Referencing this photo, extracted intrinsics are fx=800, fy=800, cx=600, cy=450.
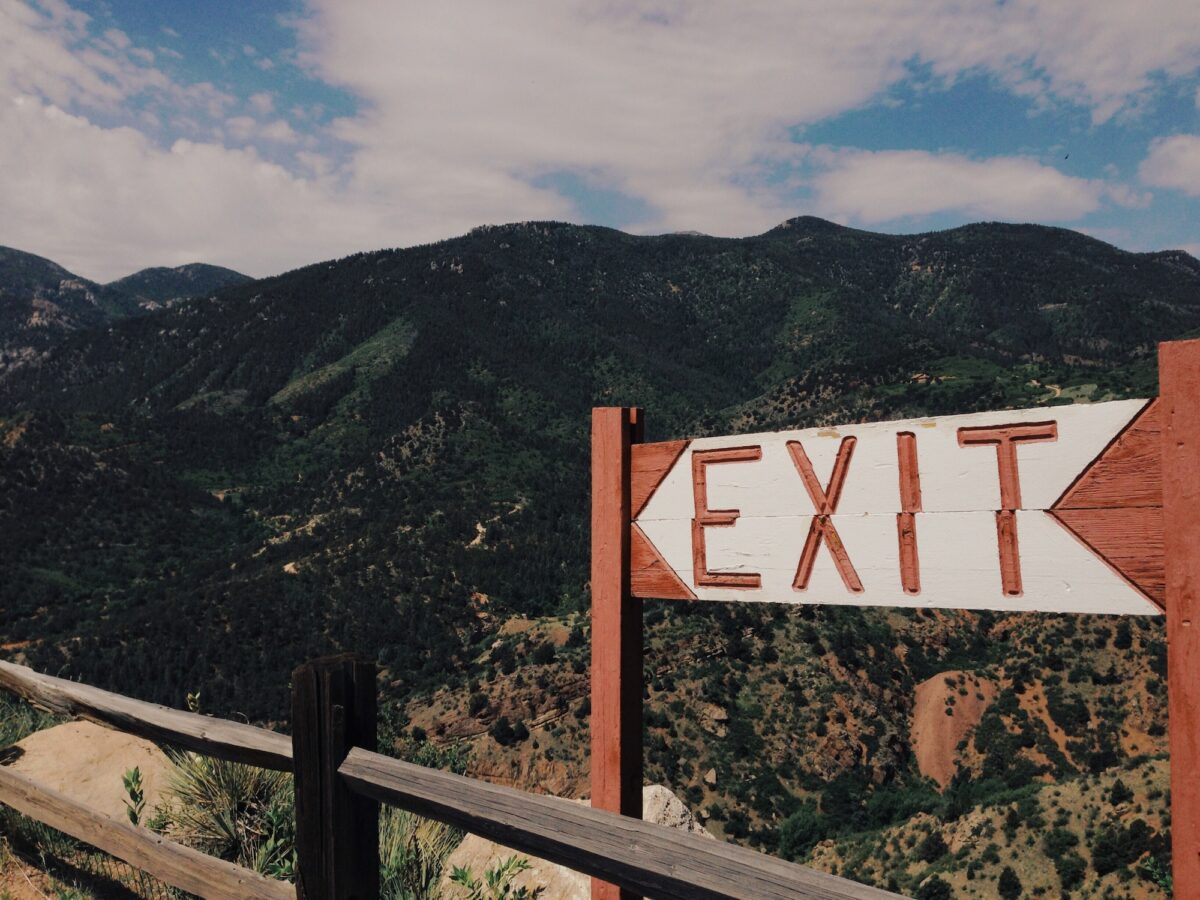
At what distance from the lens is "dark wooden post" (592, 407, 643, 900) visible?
2.44 m

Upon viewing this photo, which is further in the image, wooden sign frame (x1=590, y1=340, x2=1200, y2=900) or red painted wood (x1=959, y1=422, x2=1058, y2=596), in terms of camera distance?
red painted wood (x1=959, y1=422, x2=1058, y2=596)

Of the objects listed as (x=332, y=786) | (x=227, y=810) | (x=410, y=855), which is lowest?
(x=410, y=855)

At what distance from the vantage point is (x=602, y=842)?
2.06 metres

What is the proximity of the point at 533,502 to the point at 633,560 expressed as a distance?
198 feet

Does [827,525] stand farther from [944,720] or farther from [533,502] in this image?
[533,502]

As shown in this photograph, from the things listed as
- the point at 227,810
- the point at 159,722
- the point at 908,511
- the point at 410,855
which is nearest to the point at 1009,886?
the point at 410,855

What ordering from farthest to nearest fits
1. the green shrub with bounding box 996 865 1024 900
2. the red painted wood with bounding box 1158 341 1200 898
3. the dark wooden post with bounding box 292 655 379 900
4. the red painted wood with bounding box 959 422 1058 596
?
1. the green shrub with bounding box 996 865 1024 900
2. the dark wooden post with bounding box 292 655 379 900
3. the red painted wood with bounding box 959 422 1058 596
4. the red painted wood with bounding box 1158 341 1200 898

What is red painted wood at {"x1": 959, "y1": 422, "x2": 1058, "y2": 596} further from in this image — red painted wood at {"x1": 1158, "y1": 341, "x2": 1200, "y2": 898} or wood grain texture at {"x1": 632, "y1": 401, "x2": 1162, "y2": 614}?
red painted wood at {"x1": 1158, "y1": 341, "x2": 1200, "y2": 898}

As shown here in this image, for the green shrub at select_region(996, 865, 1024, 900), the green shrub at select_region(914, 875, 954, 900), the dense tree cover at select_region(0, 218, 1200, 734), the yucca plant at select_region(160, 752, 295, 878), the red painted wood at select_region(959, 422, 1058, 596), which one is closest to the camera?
the red painted wood at select_region(959, 422, 1058, 596)

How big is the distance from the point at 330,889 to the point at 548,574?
4988 cm

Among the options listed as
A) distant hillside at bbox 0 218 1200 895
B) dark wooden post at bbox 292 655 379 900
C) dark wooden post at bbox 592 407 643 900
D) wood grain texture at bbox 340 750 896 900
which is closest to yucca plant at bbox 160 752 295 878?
dark wooden post at bbox 292 655 379 900

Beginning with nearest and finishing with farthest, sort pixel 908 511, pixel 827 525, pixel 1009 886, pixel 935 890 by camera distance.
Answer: pixel 908 511 → pixel 827 525 → pixel 1009 886 → pixel 935 890

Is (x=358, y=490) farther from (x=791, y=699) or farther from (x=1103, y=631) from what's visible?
(x=1103, y=631)


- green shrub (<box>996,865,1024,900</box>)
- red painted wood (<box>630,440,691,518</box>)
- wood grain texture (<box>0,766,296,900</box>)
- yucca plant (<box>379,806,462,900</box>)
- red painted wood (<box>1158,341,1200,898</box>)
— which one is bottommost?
green shrub (<box>996,865,1024,900</box>)
